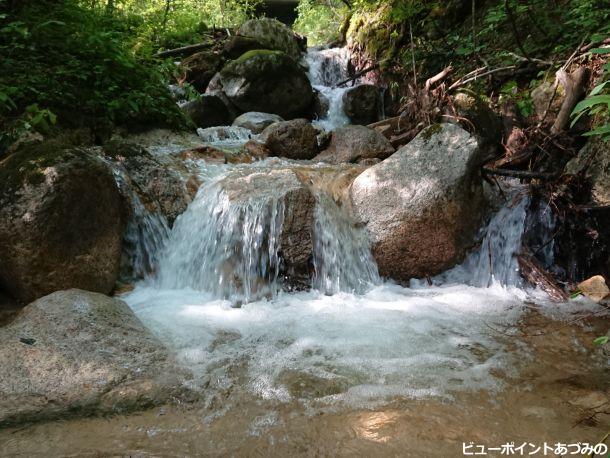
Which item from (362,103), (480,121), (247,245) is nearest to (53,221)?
(247,245)

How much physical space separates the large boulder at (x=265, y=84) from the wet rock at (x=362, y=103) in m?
1.28

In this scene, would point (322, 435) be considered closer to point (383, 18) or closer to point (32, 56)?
point (32, 56)

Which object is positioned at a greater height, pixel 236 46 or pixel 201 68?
pixel 236 46

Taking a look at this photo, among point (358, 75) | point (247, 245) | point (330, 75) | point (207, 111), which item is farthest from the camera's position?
point (330, 75)

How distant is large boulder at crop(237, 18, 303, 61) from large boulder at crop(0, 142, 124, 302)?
10.6 m

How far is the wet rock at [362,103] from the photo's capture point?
439 inches

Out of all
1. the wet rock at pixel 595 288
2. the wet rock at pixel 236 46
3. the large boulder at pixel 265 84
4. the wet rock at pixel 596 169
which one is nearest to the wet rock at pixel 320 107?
the large boulder at pixel 265 84

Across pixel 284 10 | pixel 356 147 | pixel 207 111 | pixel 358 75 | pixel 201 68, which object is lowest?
pixel 356 147

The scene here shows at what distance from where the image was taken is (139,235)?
4.76 m

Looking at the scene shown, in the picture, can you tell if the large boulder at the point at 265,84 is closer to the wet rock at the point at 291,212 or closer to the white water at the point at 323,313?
the white water at the point at 323,313

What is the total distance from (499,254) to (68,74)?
5984 millimetres

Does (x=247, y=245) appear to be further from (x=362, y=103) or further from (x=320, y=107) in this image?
(x=320, y=107)

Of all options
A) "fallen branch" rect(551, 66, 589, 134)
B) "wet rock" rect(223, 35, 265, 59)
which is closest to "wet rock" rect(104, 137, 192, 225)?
"fallen branch" rect(551, 66, 589, 134)

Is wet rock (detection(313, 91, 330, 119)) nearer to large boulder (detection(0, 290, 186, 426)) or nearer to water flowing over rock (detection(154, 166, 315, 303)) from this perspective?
water flowing over rock (detection(154, 166, 315, 303))
